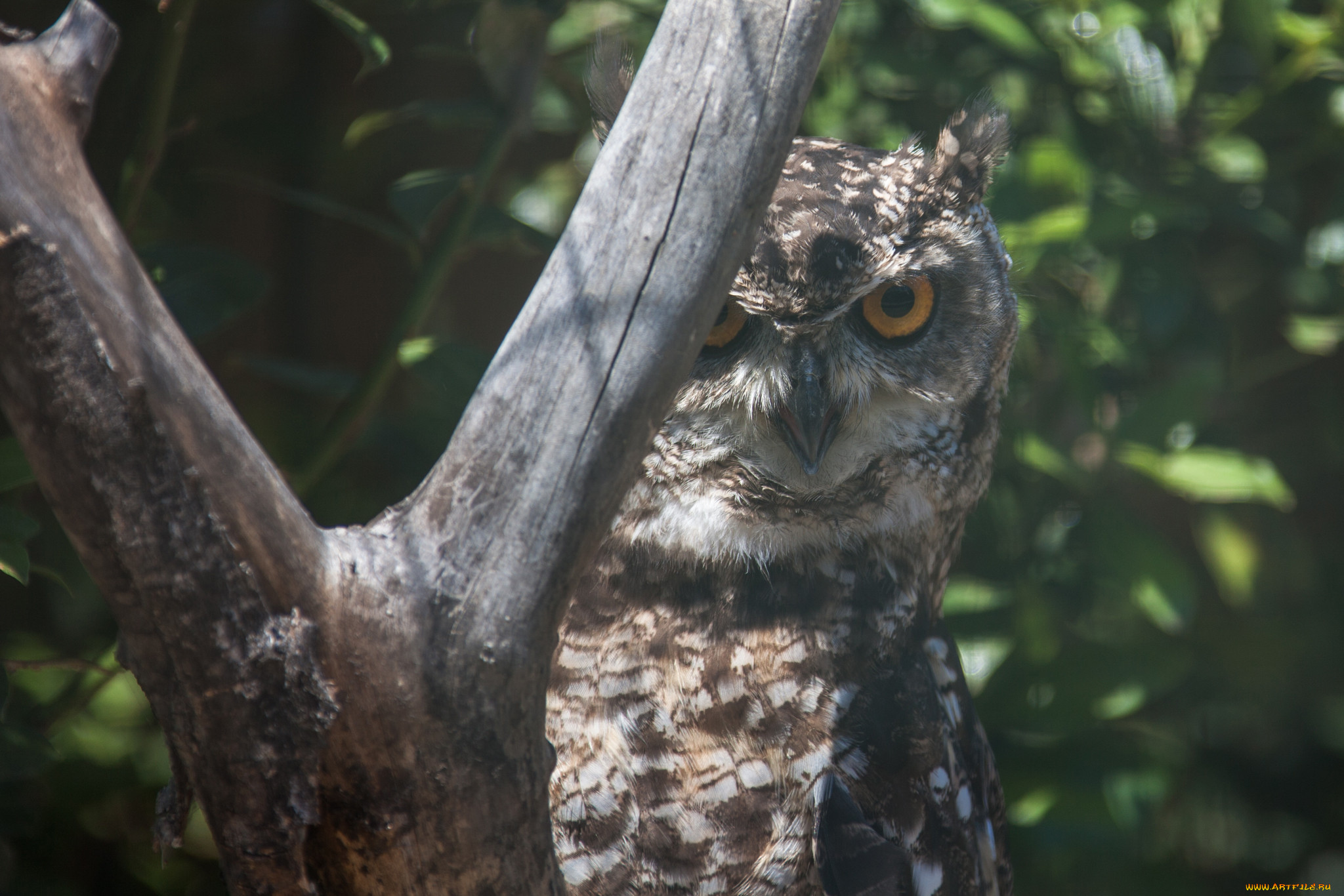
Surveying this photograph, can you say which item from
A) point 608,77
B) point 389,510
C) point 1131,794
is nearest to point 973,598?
point 1131,794

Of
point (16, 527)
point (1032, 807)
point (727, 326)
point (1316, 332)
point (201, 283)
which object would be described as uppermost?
point (1316, 332)

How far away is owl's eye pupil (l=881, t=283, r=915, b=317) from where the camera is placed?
4.77ft

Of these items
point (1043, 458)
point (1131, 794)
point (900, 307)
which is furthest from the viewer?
point (1043, 458)

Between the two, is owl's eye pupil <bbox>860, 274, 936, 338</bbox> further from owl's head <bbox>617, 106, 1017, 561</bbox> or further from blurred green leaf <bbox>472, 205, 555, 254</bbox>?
blurred green leaf <bbox>472, 205, 555, 254</bbox>

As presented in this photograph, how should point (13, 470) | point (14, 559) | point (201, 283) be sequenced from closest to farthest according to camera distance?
point (14, 559) < point (13, 470) < point (201, 283)

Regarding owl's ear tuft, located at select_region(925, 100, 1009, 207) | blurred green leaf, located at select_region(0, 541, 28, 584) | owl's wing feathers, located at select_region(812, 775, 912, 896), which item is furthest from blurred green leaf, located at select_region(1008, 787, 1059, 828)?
blurred green leaf, located at select_region(0, 541, 28, 584)

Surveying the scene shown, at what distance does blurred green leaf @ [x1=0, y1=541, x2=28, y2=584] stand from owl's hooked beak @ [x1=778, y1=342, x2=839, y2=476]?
95 cm

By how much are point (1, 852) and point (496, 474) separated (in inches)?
58.2

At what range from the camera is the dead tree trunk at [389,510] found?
2.39 ft

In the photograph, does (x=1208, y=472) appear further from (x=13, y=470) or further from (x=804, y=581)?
(x=13, y=470)

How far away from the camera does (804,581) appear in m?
1.50

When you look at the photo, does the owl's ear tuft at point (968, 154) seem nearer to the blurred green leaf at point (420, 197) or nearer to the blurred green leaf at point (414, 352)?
the blurred green leaf at point (420, 197)

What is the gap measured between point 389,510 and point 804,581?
2.54 ft

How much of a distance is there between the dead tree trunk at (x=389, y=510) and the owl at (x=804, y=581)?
41 centimetres
